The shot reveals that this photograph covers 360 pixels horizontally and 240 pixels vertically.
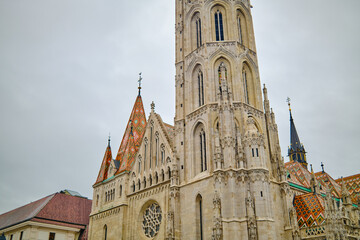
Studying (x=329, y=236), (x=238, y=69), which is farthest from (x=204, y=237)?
(x=238, y=69)

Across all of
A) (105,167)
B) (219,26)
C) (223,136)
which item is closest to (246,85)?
(219,26)

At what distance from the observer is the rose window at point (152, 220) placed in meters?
29.4

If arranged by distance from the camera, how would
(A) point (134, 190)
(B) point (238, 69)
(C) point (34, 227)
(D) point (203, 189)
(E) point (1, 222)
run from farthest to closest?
(E) point (1, 222) < (C) point (34, 227) < (A) point (134, 190) < (B) point (238, 69) < (D) point (203, 189)

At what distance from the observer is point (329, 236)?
23.7 meters

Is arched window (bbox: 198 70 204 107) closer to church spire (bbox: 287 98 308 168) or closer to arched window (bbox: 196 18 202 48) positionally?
arched window (bbox: 196 18 202 48)

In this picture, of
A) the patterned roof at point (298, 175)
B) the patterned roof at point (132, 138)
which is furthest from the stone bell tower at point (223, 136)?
the patterned roof at point (298, 175)

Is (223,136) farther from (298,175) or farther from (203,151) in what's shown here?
(298,175)

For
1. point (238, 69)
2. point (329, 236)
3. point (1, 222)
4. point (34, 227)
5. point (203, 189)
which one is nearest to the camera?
point (329, 236)

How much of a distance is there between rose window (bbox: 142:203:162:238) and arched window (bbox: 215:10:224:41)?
15.8 metres

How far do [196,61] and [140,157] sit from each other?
34.2ft

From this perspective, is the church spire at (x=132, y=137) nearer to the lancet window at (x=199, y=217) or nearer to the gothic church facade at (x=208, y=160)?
the gothic church facade at (x=208, y=160)

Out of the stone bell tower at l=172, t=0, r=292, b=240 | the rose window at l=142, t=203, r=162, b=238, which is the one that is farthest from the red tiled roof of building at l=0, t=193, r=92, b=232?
the stone bell tower at l=172, t=0, r=292, b=240

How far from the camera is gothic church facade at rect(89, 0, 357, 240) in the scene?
24609mm

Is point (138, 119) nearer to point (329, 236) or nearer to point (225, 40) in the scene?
point (225, 40)
